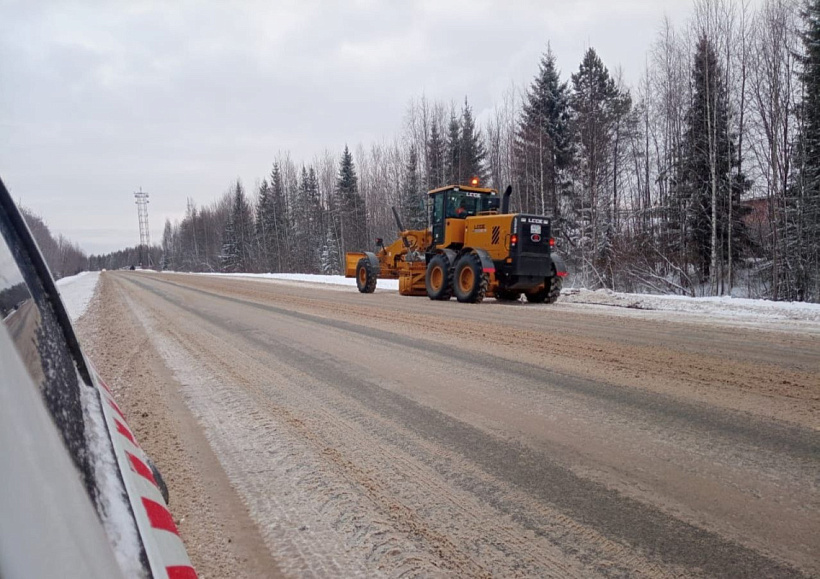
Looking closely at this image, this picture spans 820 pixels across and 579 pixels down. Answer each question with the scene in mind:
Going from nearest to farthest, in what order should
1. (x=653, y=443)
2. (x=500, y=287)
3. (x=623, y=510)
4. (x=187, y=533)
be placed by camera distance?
(x=187, y=533) < (x=623, y=510) < (x=653, y=443) < (x=500, y=287)

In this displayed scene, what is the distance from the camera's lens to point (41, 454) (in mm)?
763

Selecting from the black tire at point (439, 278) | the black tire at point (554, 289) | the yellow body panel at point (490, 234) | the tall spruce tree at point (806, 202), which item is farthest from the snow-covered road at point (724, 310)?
the tall spruce tree at point (806, 202)

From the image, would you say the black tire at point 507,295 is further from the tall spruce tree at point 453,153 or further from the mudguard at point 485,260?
the tall spruce tree at point 453,153

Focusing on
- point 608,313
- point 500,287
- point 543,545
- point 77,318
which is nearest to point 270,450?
point 543,545

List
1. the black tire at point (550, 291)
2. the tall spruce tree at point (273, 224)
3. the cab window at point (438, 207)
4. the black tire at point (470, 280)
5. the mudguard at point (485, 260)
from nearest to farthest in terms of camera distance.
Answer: the mudguard at point (485, 260) → the black tire at point (470, 280) → the black tire at point (550, 291) → the cab window at point (438, 207) → the tall spruce tree at point (273, 224)

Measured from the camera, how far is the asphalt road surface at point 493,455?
2.03 meters

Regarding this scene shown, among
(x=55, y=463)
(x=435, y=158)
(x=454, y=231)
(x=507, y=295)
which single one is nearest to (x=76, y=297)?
(x=454, y=231)

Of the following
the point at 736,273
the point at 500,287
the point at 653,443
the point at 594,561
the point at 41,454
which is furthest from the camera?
the point at 736,273

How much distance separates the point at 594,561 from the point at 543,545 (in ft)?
0.67

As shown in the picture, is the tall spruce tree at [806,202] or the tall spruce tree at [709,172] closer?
the tall spruce tree at [806,202]

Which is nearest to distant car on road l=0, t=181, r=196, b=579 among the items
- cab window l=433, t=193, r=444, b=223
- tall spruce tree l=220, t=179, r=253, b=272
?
cab window l=433, t=193, r=444, b=223

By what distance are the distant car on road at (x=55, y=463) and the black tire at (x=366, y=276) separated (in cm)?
1440

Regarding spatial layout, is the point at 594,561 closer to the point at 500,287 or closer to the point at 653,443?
the point at 653,443

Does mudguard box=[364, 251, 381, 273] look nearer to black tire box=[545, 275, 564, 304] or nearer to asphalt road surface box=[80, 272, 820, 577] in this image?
black tire box=[545, 275, 564, 304]
